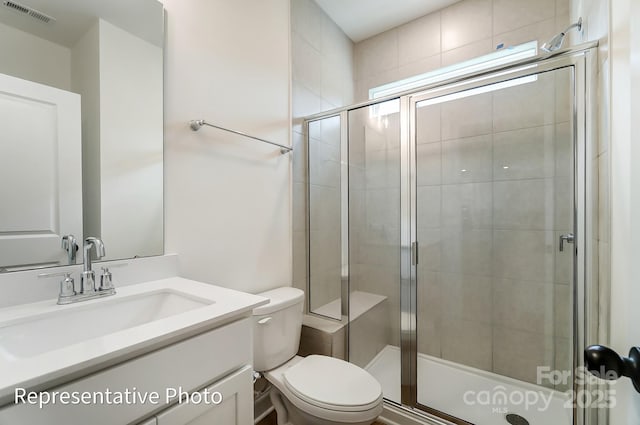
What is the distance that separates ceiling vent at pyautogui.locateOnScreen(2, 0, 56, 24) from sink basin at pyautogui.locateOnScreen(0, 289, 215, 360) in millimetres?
929

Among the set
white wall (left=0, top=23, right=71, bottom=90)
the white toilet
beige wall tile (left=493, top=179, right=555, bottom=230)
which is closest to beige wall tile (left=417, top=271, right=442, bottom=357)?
beige wall tile (left=493, top=179, right=555, bottom=230)

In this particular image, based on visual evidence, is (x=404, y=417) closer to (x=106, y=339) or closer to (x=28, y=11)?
(x=106, y=339)

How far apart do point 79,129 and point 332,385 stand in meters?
1.38

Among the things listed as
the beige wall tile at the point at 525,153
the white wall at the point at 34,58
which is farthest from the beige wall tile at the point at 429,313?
the white wall at the point at 34,58

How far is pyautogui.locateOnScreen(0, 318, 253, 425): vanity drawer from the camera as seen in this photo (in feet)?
1.68

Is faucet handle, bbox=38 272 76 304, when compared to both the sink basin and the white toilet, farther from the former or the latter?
the white toilet

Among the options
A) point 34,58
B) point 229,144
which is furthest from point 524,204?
point 34,58

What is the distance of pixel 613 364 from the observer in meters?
0.42

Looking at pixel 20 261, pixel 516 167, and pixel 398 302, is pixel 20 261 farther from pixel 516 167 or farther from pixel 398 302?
pixel 516 167

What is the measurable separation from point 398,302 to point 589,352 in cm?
146

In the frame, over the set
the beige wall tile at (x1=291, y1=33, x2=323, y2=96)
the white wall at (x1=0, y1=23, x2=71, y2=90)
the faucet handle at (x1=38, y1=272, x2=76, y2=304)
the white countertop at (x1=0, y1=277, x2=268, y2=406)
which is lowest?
the white countertop at (x1=0, y1=277, x2=268, y2=406)

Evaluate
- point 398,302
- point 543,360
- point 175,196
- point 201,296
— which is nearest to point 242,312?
point 201,296

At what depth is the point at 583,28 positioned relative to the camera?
1.31 m

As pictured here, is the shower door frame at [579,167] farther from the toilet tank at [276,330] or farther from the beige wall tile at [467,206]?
the toilet tank at [276,330]
